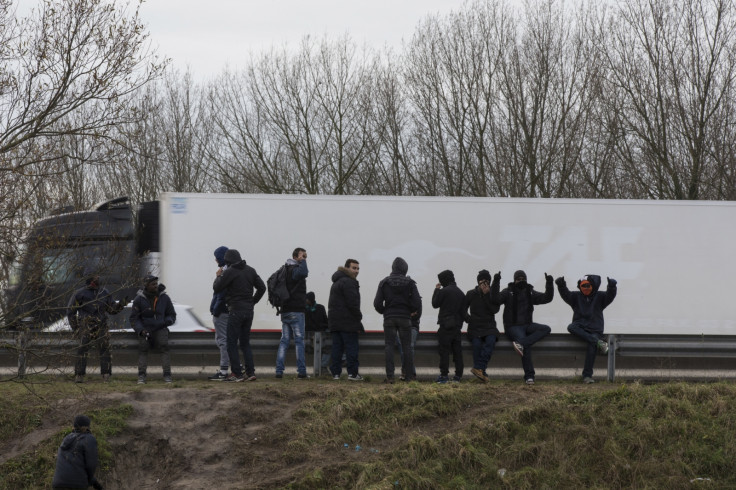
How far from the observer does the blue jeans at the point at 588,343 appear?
1212 cm

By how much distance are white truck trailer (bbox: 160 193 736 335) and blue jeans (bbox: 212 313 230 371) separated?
9.03 feet

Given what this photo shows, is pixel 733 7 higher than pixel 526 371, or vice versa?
pixel 733 7

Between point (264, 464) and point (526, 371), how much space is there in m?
4.51

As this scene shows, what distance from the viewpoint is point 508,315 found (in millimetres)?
12352

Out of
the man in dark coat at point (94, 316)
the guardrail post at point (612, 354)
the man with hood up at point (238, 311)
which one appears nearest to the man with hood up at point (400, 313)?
the man with hood up at point (238, 311)

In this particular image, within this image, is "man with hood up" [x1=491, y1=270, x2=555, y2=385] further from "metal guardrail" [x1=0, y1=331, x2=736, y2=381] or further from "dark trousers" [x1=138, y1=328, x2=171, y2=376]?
"dark trousers" [x1=138, y1=328, x2=171, y2=376]

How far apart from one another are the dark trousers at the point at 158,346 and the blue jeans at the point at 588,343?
6065mm

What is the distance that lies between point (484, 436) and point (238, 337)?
440 cm

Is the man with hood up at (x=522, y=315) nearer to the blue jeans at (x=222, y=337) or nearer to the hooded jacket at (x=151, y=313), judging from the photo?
the blue jeans at (x=222, y=337)

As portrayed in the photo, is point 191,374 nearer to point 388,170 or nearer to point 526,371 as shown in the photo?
point 526,371

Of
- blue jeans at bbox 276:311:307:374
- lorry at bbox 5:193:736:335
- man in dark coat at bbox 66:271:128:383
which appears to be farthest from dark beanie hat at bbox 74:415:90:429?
lorry at bbox 5:193:736:335

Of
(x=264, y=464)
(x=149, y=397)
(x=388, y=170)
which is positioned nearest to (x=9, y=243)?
(x=149, y=397)

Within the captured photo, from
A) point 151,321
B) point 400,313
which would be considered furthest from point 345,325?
point 151,321

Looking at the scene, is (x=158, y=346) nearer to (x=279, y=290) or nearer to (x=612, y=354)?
(x=279, y=290)
